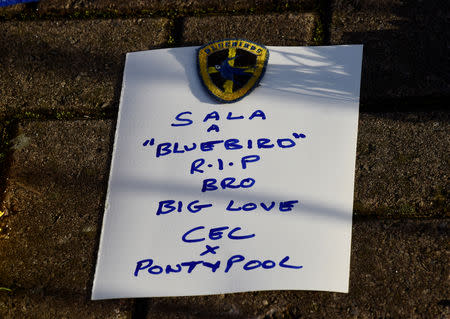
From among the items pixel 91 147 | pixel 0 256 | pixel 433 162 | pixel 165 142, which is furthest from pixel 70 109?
pixel 433 162

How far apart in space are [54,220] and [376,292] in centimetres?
65

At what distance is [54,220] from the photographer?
1015 mm

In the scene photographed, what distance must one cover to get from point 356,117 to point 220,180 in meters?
0.31

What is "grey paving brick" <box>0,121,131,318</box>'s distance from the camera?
3.11 feet

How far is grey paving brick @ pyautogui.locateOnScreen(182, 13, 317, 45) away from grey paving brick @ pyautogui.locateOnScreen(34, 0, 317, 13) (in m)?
0.03

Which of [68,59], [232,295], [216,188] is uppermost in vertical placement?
[68,59]

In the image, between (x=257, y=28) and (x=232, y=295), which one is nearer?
(x=232, y=295)

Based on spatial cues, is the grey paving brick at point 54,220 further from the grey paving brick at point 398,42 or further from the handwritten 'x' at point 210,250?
the grey paving brick at point 398,42

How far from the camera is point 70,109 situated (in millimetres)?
1117

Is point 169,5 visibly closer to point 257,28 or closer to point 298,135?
point 257,28

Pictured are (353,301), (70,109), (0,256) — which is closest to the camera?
(353,301)

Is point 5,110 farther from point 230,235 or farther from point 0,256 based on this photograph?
point 230,235

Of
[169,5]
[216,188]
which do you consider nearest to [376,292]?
[216,188]

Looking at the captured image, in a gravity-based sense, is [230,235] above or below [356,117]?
below
